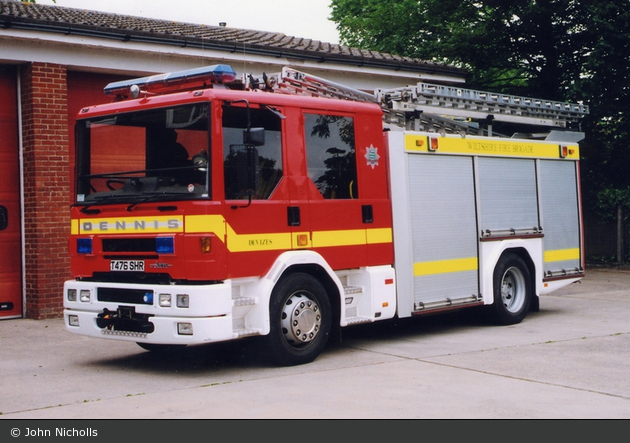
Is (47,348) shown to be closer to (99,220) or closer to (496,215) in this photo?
(99,220)

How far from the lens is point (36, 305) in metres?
12.8

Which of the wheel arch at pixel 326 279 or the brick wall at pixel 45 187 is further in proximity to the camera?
the brick wall at pixel 45 187

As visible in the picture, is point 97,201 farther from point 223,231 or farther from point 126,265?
point 223,231

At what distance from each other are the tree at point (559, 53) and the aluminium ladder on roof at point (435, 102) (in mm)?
7497

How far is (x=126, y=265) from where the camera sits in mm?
8625

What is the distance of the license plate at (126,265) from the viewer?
850cm

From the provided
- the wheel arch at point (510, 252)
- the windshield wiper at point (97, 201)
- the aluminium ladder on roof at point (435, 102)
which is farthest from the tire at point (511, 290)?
the windshield wiper at point (97, 201)

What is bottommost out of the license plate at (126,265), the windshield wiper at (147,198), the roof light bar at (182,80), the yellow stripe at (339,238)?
the license plate at (126,265)

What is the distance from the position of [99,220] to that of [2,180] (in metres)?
4.72

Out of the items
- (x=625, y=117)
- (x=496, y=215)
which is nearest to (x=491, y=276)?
(x=496, y=215)

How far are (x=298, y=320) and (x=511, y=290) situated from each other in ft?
13.7

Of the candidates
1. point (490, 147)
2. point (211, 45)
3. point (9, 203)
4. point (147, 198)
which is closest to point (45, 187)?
point (9, 203)

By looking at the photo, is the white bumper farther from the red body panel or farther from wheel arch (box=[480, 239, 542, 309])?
wheel arch (box=[480, 239, 542, 309])

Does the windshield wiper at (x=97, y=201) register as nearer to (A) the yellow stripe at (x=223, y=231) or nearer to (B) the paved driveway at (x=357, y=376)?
(A) the yellow stripe at (x=223, y=231)
